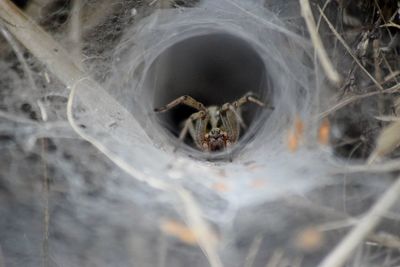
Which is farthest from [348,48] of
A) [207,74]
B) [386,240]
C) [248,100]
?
[207,74]

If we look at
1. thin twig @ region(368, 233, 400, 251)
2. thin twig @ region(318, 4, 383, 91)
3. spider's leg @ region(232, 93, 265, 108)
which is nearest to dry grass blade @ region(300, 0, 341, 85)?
thin twig @ region(318, 4, 383, 91)

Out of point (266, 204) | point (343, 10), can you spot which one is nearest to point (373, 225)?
point (266, 204)

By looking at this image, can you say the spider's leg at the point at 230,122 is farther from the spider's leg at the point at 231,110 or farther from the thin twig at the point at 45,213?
the thin twig at the point at 45,213

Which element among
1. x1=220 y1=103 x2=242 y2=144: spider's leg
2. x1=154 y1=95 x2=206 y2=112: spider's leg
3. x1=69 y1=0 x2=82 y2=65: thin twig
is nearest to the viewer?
x1=69 y1=0 x2=82 y2=65: thin twig

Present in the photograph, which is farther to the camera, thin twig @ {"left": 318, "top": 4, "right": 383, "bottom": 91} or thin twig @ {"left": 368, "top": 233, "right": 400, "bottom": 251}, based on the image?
thin twig @ {"left": 318, "top": 4, "right": 383, "bottom": 91}

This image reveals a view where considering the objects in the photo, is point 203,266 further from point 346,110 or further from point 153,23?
point 153,23

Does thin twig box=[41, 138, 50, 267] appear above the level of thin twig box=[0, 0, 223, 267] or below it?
below

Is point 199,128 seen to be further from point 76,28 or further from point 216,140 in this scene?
point 76,28

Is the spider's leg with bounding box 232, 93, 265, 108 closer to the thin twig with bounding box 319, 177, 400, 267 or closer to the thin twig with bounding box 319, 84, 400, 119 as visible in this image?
the thin twig with bounding box 319, 84, 400, 119
